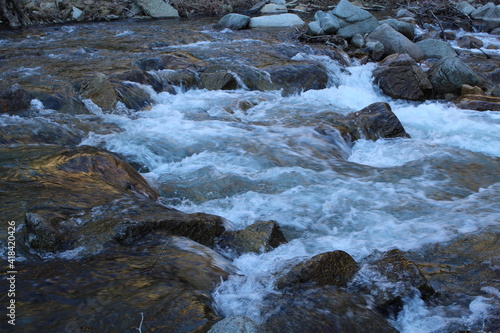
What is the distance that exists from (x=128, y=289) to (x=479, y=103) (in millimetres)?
8525

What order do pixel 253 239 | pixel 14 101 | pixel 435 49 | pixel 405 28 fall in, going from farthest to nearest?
pixel 405 28
pixel 435 49
pixel 14 101
pixel 253 239

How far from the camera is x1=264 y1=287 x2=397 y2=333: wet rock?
2.34m

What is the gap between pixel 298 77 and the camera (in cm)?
984

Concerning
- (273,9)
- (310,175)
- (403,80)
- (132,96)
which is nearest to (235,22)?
(273,9)

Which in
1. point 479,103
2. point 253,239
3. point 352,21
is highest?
point 253,239

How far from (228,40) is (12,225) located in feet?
37.1

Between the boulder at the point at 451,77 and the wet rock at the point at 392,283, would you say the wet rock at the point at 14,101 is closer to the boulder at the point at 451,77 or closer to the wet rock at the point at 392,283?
the wet rock at the point at 392,283

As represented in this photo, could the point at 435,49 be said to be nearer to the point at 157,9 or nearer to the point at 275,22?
the point at 275,22

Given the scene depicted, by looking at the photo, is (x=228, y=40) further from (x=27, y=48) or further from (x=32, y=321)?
(x=32, y=321)

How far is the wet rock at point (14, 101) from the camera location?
6.42m

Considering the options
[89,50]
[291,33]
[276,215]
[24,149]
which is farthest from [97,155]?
[291,33]

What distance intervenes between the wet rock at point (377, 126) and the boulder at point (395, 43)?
5.52m

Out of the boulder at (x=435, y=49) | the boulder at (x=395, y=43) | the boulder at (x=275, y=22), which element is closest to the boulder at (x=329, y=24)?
the boulder at (x=395, y=43)

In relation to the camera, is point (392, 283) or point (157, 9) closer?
point (392, 283)
